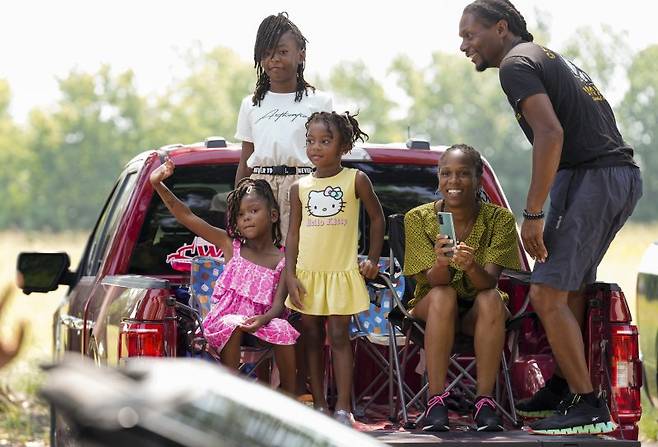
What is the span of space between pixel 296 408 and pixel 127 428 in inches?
7.7

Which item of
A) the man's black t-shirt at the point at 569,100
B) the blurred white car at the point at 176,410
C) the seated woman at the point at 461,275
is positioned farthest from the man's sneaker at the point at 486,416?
the blurred white car at the point at 176,410

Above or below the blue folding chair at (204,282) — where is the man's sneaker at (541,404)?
below

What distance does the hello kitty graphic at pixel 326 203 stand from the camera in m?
5.35

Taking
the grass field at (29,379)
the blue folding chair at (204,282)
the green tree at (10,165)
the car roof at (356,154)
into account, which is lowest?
the grass field at (29,379)

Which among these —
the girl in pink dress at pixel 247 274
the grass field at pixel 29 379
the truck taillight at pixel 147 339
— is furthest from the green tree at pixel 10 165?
the truck taillight at pixel 147 339

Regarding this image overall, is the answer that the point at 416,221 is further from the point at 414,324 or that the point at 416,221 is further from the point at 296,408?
the point at 296,408

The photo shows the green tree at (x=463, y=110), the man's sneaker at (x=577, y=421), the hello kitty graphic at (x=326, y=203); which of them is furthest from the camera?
the green tree at (x=463, y=110)

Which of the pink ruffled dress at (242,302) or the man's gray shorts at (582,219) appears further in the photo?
the pink ruffled dress at (242,302)

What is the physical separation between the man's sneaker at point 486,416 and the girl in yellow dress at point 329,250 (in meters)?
0.53

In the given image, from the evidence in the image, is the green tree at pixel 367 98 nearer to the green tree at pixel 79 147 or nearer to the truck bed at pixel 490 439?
the green tree at pixel 79 147

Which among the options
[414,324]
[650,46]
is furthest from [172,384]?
[650,46]

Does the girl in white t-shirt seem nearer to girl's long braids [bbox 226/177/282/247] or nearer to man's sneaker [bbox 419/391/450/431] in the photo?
girl's long braids [bbox 226/177/282/247]

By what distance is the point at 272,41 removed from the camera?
6.04 metres

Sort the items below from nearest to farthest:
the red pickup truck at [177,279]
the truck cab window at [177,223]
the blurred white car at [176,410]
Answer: the blurred white car at [176,410] → the red pickup truck at [177,279] → the truck cab window at [177,223]
